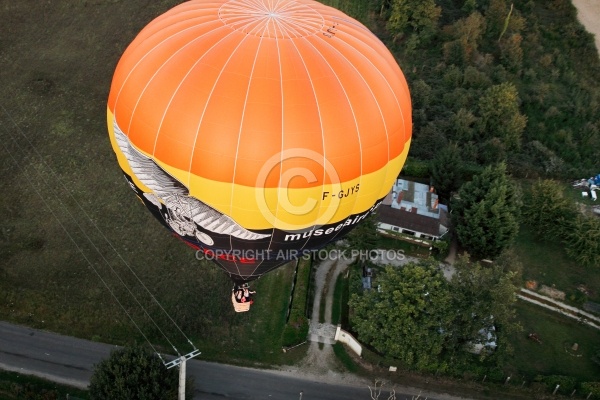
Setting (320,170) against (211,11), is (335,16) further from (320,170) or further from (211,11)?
(320,170)

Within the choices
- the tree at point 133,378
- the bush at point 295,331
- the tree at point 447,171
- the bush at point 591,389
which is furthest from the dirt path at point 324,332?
the bush at point 591,389

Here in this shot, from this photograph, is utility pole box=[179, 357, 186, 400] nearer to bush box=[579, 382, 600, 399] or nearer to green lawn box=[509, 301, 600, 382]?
green lawn box=[509, 301, 600, 382]

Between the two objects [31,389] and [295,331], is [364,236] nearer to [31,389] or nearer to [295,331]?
[295,331]

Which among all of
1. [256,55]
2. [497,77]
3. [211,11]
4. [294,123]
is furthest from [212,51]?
[497,77]

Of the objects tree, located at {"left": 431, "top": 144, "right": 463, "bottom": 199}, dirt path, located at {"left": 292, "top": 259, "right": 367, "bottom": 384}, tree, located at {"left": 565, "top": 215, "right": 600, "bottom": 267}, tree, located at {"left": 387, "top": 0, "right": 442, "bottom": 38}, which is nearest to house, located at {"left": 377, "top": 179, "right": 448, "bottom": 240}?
tree, located at {"left": 431, "top": 144, "right": 463, "bottom": 199}

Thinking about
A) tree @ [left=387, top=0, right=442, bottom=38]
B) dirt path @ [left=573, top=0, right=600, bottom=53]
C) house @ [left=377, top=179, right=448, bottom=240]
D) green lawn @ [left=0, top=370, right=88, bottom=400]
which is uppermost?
dirt path @ [left=573, top=0, right=600, bottom=53]

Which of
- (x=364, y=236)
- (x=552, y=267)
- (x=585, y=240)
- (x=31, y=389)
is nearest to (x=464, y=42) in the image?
(x=585, y=240)
